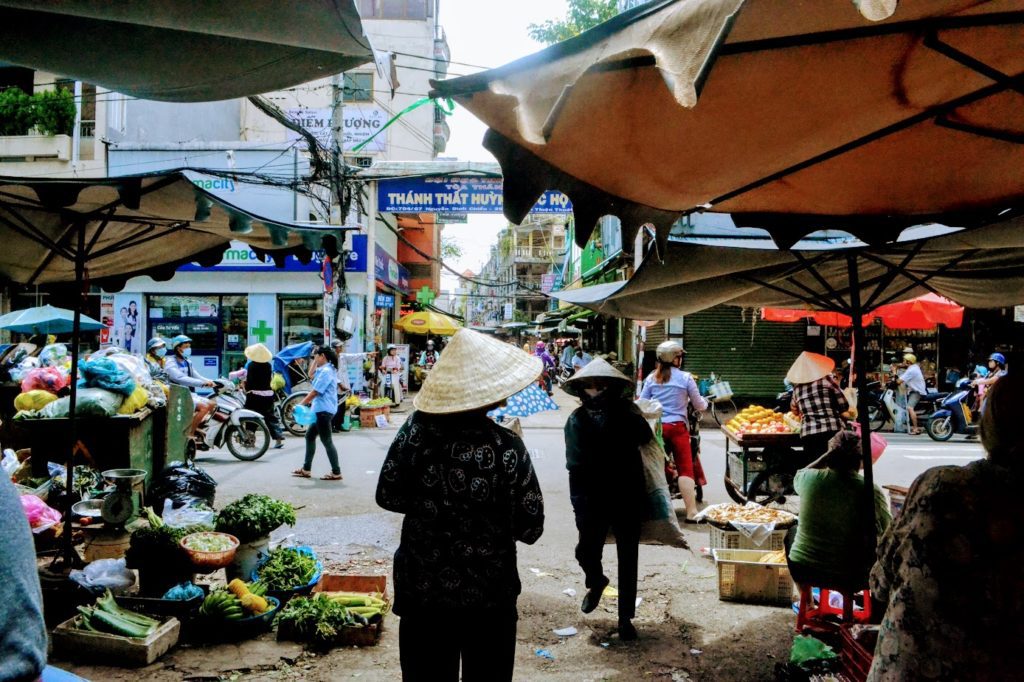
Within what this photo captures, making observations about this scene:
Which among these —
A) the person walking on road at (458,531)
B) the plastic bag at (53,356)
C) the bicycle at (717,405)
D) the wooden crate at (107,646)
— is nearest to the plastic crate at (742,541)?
the person walking on road at (458,531)

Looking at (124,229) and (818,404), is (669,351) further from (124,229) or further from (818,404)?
(124,229)

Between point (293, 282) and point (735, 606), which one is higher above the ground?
point (293, 282)

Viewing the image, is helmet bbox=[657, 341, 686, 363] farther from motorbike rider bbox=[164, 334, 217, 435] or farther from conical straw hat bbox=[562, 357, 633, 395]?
motorbike rider bbox=[164, 334, 217, 435]

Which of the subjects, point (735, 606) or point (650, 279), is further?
point (735, 606)

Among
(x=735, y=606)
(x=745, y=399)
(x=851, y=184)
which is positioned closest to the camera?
(x=851, y=184)

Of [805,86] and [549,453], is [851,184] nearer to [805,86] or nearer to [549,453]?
[805,86]

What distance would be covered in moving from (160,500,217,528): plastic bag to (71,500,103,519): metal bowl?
1.92ft

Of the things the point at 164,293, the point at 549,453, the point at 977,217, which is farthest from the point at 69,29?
the point at 164,293

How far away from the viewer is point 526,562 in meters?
6.39

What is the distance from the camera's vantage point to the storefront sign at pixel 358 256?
19.4 metres

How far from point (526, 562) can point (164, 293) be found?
17104 millimetres

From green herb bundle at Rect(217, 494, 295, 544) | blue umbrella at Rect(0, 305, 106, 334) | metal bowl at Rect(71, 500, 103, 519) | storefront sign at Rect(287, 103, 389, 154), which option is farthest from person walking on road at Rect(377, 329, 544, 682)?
storefront sign at Rect(287, 103, 389, 154)

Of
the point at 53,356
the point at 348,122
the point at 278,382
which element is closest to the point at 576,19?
the point at 348,122

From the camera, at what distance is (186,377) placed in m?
10.8
